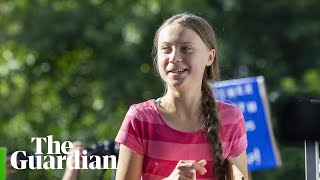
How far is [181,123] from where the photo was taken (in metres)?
1.90

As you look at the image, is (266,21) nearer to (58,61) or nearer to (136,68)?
(136,68)

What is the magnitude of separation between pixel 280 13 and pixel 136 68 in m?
1.14

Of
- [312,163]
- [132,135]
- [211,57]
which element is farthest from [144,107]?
[312,163]

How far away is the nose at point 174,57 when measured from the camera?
1.88 meters

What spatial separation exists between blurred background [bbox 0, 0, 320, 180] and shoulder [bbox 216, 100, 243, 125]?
4092 millimetres

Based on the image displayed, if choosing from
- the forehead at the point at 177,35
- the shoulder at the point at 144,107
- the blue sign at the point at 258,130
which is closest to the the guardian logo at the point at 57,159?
the shoulder at the point at 144,107

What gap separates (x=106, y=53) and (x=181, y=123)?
501 cm

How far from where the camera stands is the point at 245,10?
6961 mm

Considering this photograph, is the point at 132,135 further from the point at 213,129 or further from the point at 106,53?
the point at 106,53

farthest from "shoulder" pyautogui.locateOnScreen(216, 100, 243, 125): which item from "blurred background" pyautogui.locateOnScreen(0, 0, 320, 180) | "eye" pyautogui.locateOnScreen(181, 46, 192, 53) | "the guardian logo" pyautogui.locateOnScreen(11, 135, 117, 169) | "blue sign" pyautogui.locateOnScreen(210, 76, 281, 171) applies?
"blurred background" pyautogui.locateOnScreen(0, 0, 320, 180)

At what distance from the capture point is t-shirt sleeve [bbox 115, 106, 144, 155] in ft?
6.12

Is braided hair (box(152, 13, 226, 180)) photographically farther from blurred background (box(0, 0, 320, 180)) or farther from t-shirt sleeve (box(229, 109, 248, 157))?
blurred background (box(0, 0, 320, 180))

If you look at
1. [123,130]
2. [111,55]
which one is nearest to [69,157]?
[123,130]

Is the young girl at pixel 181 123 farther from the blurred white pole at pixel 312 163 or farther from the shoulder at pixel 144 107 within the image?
the blurred white pole at pixel 312 163
